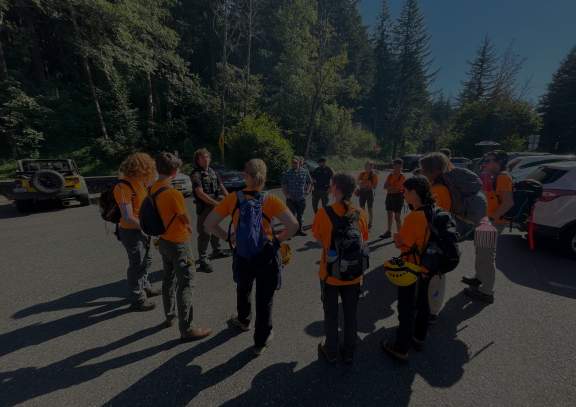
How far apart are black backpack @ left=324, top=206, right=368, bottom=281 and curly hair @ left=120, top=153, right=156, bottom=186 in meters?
2.24

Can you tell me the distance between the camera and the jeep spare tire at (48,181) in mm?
7035

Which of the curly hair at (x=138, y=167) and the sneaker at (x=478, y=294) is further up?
the curly hair at (x=138, y=167)

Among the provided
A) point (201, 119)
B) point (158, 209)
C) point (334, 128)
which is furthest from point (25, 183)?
point (334, 128)

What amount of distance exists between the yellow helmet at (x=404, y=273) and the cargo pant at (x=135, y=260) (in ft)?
9.22

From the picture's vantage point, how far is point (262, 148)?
45.1 feet

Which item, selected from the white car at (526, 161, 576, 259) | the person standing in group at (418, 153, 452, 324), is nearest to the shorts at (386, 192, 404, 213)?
the white car at (526, 161, 576, 259)

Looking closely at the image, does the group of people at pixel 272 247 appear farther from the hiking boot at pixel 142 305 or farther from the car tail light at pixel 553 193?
the car tail light at pixel 553 193

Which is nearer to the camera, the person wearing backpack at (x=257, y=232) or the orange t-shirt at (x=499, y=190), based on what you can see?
the person wearing backpack at (x=257, y=232)

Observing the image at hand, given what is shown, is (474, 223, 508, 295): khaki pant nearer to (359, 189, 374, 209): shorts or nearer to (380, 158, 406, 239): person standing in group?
(380, 158, 406, 239): person standing in group

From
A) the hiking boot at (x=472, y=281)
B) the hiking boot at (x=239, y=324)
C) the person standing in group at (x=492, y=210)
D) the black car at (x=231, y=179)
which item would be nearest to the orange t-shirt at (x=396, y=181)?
the person standing in group at (x=492, y=210)

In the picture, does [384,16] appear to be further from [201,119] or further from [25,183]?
[25,183]

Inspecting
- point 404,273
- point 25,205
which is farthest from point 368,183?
point 25,205

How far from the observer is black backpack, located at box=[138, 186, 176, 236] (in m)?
2.29

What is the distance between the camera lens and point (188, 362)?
2258 mm
